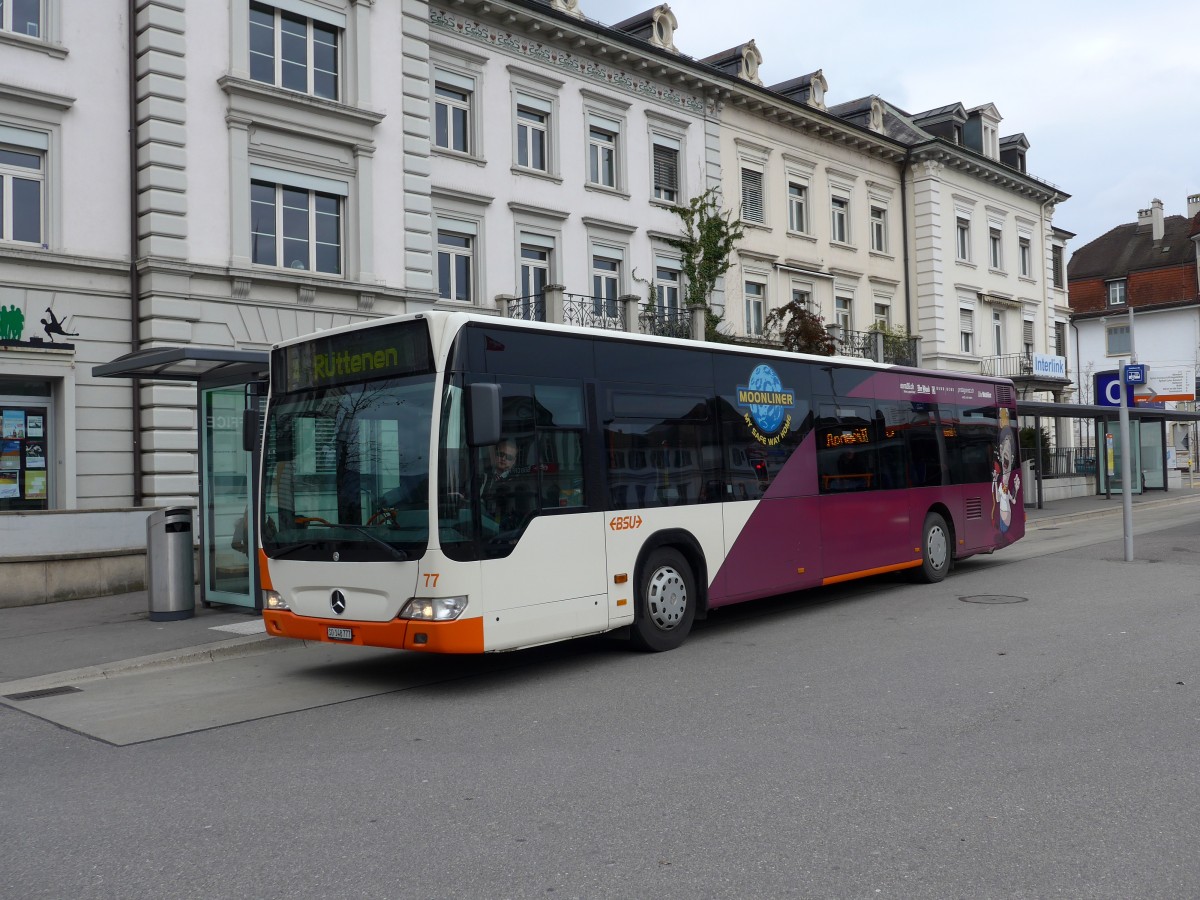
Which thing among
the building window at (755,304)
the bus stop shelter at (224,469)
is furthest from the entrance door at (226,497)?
the building window at (755,304)

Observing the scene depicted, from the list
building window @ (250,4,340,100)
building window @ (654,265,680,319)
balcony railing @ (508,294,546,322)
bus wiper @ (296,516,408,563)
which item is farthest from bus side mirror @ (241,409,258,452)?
building window @ (654,265,680,319)

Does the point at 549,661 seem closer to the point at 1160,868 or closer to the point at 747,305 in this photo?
the point at 1160,868

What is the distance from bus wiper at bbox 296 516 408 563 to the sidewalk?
253 centimetres

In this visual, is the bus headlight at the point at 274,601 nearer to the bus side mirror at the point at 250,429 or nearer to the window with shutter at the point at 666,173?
the bus side mirror at the point at 250,429

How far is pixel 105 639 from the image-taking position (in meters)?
11.5

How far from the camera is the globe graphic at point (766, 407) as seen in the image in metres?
11.6

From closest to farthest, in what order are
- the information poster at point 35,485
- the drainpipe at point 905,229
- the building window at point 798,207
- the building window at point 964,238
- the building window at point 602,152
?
the information poster at point 35,485 → the building window at point 602,152 → the building window at point 798,207 → the drainpipe at point 905,229 → the building window at point 964,238

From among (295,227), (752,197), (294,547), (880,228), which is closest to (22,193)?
(295,227)

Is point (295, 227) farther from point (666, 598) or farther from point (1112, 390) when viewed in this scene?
point (1112, 390)

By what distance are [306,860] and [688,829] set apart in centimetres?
170

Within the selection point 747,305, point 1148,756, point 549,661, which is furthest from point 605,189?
point 1148,756

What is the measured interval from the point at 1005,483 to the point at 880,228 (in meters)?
21.3

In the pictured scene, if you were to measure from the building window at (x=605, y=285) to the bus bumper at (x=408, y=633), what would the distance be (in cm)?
1710

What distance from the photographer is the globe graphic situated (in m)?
11.6
